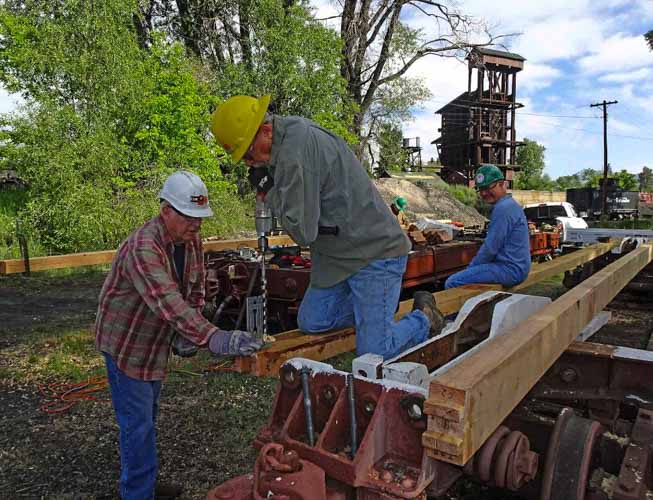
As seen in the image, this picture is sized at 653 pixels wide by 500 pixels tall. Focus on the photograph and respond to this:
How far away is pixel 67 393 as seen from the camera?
4.73 m

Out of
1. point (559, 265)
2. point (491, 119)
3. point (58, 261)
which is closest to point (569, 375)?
point (559, 265)

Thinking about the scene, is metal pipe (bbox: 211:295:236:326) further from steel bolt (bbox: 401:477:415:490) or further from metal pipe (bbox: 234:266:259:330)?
steel bolt (bbox: 401:477:415:490)

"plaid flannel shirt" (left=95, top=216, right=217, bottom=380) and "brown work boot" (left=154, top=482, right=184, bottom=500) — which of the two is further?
"brown work boot" (left=154, top=482, right=184, bottom=500)

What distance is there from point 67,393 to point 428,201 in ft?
80.7

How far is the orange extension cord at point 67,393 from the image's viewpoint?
14.7ft

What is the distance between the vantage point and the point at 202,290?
3.21 m

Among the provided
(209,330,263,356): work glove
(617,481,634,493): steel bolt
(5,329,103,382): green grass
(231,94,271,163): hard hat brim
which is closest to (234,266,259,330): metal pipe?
(5,329,103,382): green grass

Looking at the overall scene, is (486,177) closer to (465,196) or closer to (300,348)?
(300,348)

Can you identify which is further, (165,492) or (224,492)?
(165,492)

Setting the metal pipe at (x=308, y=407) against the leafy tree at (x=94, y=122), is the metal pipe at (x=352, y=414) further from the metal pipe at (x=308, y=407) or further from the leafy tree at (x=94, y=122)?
the leafy tree at (x=94, y=122)

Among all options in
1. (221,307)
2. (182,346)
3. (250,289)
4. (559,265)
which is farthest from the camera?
(221,307)

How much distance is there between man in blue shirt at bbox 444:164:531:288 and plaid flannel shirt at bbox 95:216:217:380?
10.6 ft

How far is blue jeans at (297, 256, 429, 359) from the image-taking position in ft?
9.41

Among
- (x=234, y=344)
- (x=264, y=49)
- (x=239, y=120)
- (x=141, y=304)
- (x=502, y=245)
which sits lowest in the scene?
(x=234, y=344)
